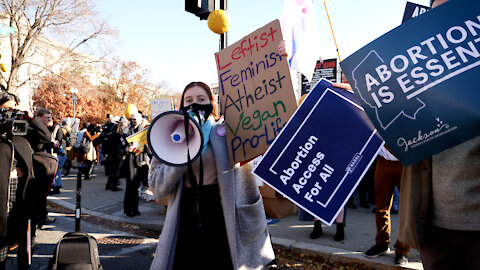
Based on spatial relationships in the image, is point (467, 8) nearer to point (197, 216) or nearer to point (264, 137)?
point (264, 137)

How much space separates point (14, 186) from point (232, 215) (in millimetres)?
1905

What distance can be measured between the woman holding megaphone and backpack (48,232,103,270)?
65cm

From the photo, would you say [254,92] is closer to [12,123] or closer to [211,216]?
[211,216]

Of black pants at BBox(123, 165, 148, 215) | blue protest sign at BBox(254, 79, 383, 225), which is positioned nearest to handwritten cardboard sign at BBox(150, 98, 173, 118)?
black pants at BBox(123, 165, 148, 215)

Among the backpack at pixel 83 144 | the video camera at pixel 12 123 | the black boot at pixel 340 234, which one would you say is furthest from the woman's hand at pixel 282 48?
the backpack at pixel 83 144

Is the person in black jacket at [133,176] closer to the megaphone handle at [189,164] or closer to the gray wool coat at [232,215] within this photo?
the gray wool coat at [232,215]

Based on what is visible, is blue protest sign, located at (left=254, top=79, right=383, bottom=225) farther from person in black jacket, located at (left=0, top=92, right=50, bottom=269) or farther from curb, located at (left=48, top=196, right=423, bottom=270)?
curb, located at (left=48, top=196, right=423, bottom=270)

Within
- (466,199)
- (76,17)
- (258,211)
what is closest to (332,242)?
(258,211)

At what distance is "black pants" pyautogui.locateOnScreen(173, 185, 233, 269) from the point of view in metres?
2.13

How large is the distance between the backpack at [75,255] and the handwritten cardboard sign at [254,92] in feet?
4.37

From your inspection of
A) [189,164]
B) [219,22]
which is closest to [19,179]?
[189,164]

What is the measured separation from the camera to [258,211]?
7.10 feet

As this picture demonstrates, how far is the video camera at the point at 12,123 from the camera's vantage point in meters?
2.72

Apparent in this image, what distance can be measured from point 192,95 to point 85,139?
29.5 ft
